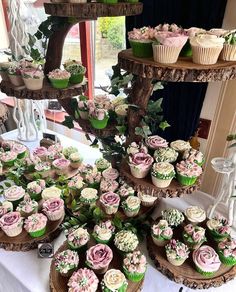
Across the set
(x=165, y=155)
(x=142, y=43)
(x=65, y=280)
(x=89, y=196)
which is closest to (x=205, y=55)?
(x=142, y=43)

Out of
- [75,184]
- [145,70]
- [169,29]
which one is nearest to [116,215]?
[75,184]

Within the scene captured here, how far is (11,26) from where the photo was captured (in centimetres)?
184

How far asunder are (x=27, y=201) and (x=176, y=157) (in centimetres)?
72

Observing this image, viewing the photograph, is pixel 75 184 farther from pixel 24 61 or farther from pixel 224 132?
pixel 224 132

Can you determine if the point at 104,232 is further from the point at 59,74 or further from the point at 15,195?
the point at 59,74

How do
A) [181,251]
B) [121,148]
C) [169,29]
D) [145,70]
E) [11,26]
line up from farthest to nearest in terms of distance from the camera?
1. [11,26]
2. [121,148]
3. [181,251]
4. [169,29]
5. [145,70]

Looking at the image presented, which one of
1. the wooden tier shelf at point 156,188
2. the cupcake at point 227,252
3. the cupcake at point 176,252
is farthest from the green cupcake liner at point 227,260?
the wooden tier shelf at point 156,188

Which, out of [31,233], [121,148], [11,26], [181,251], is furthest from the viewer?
[11,26]

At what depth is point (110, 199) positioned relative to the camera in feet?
4.17

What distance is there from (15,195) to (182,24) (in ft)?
3.80

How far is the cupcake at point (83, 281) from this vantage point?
0.97 metres

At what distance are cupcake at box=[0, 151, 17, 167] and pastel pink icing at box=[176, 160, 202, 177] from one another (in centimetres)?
105

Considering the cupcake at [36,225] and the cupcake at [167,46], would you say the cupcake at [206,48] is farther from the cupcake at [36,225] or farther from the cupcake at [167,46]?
the cupcake at [36,225]

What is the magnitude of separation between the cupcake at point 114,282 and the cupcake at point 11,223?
45 cm
